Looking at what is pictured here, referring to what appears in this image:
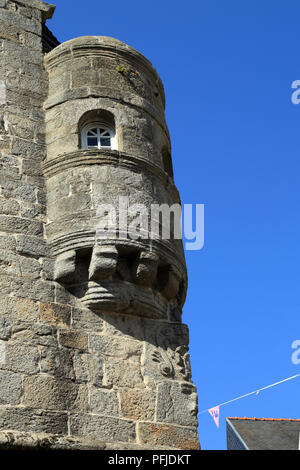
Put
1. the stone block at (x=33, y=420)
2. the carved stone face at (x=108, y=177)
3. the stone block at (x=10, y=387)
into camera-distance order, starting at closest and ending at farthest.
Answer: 1. the stone block at (x=33, y=420)
2. the stone block at (x=10, y=387)
3. the carved stone face at (x=108, y=177)

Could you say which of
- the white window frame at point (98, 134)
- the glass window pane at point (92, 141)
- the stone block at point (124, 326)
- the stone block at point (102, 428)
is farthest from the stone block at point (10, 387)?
the glass window pane at point (92, 141)

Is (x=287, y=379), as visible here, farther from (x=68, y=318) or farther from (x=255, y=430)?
(x=68, y=318)

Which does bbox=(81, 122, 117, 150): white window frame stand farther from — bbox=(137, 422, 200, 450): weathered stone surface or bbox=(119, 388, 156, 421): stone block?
bbox=(137, 422, 200, 450): weathered stone surface

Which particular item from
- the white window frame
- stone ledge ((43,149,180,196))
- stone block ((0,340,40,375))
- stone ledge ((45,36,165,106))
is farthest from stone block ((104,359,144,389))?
stone ledge ((45,36,165,106))

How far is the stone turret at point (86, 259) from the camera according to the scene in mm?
9164

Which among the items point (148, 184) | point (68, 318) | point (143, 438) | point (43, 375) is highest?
point (148, 184)

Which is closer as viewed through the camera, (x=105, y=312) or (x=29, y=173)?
(x=105, y=312)

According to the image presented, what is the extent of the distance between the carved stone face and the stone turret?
1cm

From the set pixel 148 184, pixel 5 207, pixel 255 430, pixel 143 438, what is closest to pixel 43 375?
pixel 143 438

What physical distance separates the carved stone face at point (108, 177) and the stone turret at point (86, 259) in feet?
0.05

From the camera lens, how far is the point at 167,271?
10.5m

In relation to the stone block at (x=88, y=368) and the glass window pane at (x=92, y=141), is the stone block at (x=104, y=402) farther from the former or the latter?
→ the glass window pane at (x=92, y=141)

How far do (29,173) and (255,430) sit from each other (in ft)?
18.3

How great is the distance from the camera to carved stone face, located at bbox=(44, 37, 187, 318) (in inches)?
392
